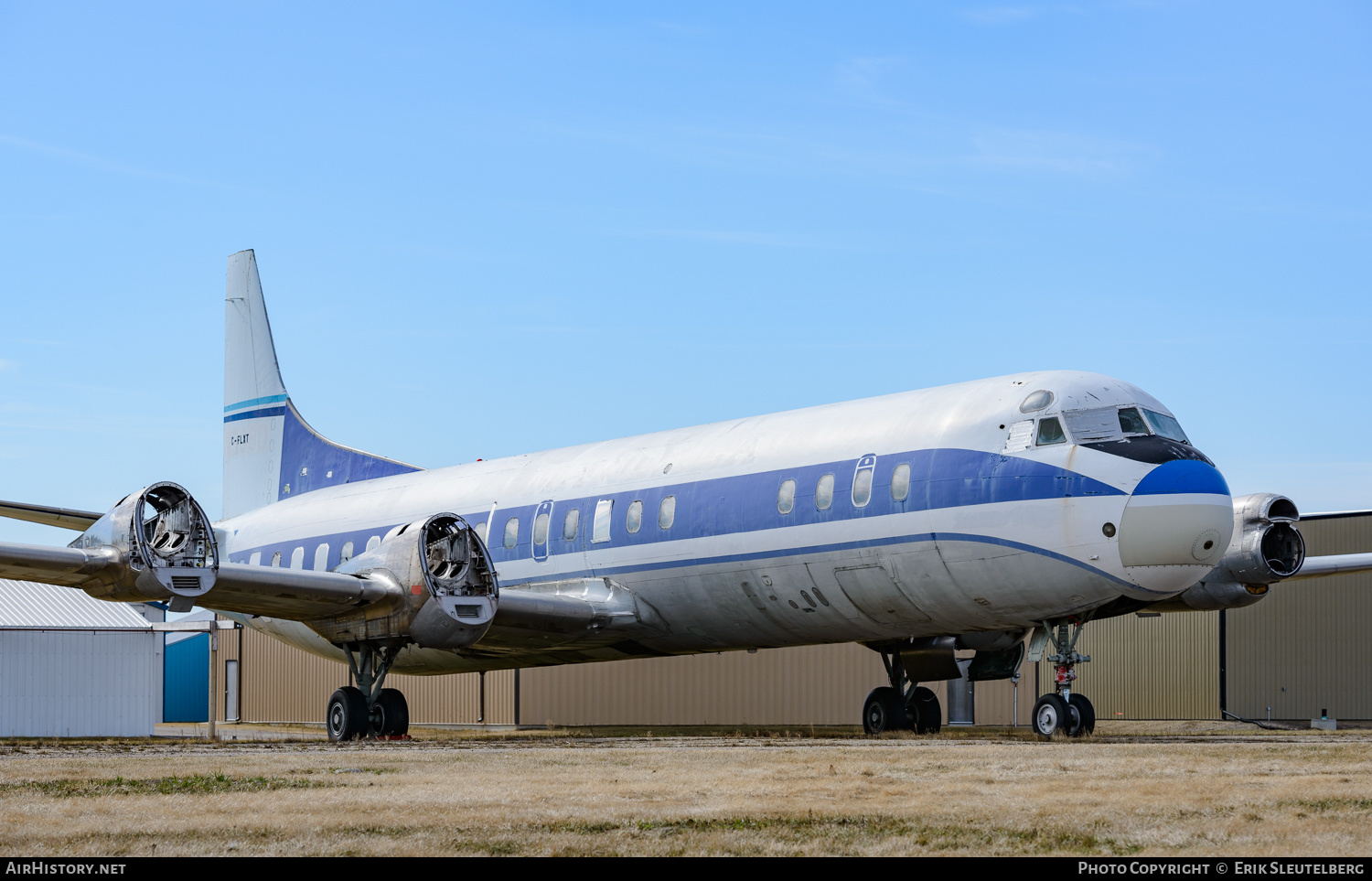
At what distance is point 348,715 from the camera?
1916 cm

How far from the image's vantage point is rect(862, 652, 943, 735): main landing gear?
20547 millimetres

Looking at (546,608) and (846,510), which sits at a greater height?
(846,510)

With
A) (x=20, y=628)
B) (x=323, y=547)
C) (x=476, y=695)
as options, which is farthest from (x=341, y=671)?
(x=323, y=547)

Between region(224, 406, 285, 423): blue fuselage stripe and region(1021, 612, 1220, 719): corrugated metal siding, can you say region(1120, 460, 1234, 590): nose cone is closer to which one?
region(224, 406, 285, 423): blue fuselage stripe

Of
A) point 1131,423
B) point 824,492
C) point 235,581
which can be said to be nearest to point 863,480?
point 824,492

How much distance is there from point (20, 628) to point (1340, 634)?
28.2 meters

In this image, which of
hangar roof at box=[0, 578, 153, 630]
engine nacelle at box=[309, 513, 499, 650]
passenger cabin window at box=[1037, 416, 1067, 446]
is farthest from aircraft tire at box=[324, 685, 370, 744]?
hangar roof at box=[0, 578, 153, 630]

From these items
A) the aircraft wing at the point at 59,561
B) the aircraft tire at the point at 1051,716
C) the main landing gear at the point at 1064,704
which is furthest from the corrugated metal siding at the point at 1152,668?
the aircraft wing at the point at 59,561

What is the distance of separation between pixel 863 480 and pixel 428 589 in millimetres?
5395

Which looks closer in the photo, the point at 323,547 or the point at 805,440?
the point at 805,440

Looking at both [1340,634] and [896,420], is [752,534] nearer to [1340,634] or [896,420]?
[896,420]

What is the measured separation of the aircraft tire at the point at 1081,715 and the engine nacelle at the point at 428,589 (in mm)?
6958

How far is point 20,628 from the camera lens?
99.3 feet

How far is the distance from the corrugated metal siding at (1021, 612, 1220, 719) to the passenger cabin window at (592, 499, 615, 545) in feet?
54.5
